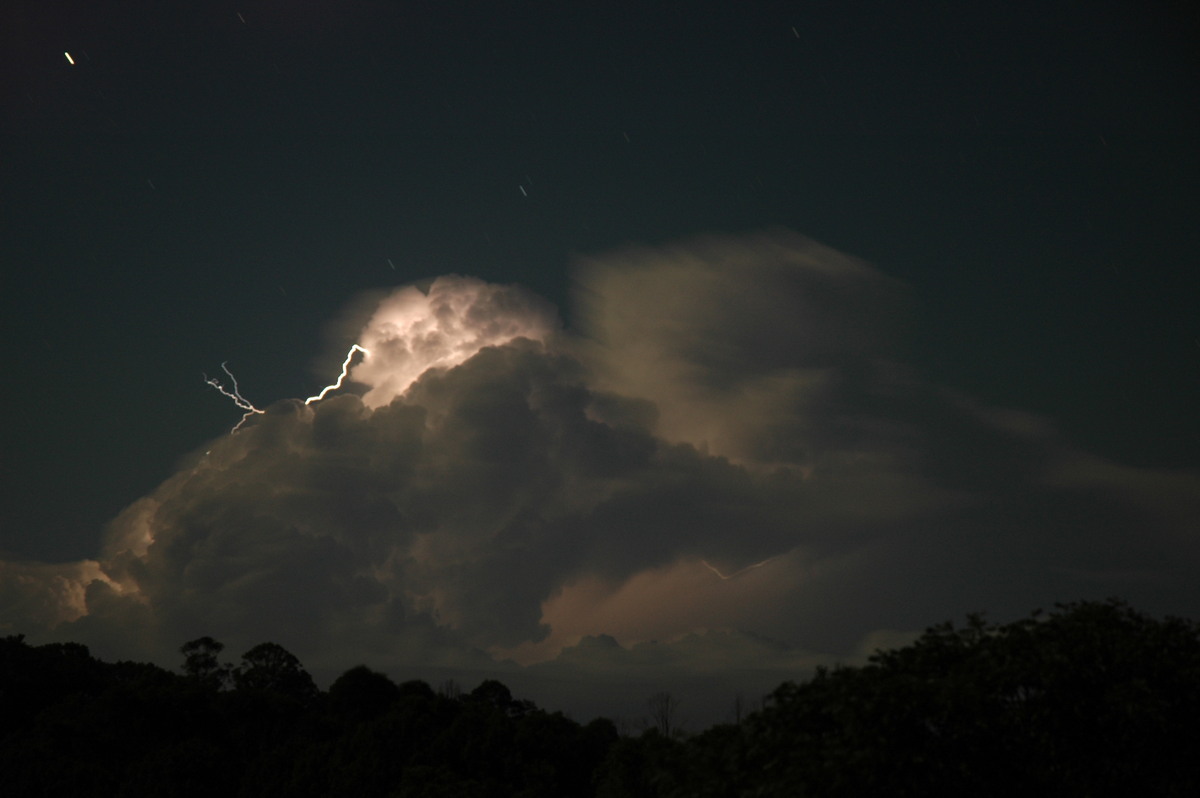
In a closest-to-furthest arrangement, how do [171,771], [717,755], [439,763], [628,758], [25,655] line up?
[717,755] → [628,758] → [171,771] → [439,763] → [25,655]

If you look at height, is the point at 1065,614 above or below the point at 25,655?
below

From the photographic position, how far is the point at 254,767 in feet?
215

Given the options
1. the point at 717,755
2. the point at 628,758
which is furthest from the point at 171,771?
the point at 717,755

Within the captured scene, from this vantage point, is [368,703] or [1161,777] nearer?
[1161,777]

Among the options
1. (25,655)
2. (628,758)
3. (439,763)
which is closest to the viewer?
(628,758)

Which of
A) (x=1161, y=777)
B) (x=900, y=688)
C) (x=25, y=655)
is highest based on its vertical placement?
(x=25, y=655)

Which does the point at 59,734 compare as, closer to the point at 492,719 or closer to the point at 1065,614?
the point at 492,719

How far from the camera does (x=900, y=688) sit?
22688mm

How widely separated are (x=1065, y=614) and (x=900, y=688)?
19.4 feet

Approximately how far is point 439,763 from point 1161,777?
53.7 metres

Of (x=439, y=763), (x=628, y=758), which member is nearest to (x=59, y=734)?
(x=439, y=763)

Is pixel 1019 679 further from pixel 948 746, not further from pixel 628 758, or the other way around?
pixel 628 758

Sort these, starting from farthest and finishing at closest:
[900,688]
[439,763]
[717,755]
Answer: [439,763] < [717,755] < [900,688]

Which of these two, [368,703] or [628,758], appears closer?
[628,758]
